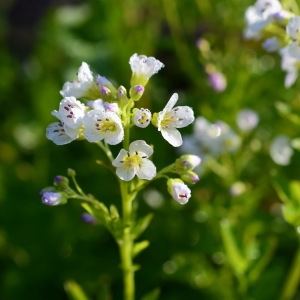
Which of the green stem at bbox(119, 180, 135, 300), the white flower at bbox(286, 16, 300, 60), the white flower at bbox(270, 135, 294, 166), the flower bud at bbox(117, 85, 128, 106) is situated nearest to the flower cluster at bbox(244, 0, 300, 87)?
the white flower at bbox(286, 16, 300, 60)

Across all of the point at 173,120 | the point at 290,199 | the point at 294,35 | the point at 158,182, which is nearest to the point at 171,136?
the point at 173,120

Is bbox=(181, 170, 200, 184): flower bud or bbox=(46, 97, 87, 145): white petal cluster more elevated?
bbox=(46, 97, 87, 145): white petal cluster

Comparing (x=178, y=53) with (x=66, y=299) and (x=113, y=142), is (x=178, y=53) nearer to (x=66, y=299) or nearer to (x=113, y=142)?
(x=66, y=299)

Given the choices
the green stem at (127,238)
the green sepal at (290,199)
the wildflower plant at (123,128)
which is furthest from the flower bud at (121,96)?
the green sepal at (290,199)

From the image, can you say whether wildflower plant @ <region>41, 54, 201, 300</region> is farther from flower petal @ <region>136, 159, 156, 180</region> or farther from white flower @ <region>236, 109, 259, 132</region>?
white flower @ <region>236, 109, 259, 132</region>

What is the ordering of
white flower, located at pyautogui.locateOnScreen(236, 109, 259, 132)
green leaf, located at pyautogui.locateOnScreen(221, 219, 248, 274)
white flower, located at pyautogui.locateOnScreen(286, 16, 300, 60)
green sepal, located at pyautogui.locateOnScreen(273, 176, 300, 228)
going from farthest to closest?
white flower, located at pyautogui.locateOnScreen(236, 109, 259, 132) → green leaf, located at pyautogui.locateOnScreen(221, 219, 248, 274) → green sepal, located at pyautogui.locateOnScreen(273, 176, 300, 228) → white flower, located at pyautogui.locateOnScreen(286, 16, 300, 60)

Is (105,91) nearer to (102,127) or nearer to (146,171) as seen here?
(102,127)

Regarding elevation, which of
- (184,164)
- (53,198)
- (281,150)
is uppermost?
(184,164)

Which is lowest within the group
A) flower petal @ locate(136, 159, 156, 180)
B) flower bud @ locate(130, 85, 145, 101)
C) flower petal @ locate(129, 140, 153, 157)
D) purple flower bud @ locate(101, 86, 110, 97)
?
flower petal @ locate(136, 159, 156, 180)
